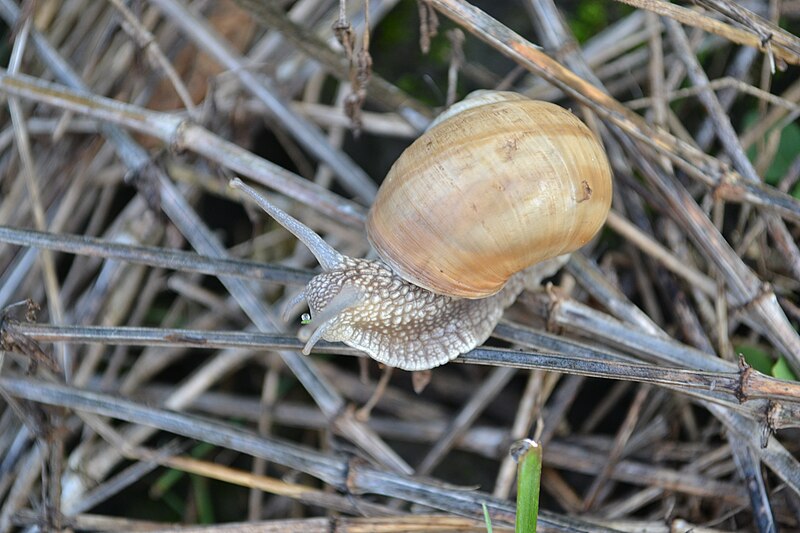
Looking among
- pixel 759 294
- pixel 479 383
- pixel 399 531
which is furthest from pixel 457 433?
pixel 759 294

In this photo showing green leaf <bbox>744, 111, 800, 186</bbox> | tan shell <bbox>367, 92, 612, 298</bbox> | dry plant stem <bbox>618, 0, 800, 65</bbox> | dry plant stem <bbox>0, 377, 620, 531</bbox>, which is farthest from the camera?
green leaf <bbox>744, 111, 800, 186</bbox>

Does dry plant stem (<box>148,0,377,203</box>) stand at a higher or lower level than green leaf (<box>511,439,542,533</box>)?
higher

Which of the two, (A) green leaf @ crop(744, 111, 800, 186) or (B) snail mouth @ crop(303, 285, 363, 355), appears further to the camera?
(A) green leaf @ crop(744, 111, 800, 186)

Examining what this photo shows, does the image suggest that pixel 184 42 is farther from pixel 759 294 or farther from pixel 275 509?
pixel 759 294

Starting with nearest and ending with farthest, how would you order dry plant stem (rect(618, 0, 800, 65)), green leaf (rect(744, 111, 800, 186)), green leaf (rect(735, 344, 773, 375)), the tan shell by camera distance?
1. the tan shell
2. dry plant stem (rect(618, 0, 800, 65))
3. green leaf (rect(735, 344, 773, 375))
4. green leaf (rect(744, 111, 800, 186))

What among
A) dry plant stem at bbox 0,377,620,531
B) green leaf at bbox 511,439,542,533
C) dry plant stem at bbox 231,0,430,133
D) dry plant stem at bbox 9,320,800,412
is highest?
dry plant stem at bbox 231,0,430,133

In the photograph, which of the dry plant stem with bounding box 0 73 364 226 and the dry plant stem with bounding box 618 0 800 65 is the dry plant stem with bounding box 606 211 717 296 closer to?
the dry plant stem with bounding box 618 0 800 65

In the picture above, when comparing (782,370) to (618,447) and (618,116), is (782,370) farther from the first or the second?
(618,116)

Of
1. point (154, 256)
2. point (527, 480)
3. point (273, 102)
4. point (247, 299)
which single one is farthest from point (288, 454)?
point (273, 102)

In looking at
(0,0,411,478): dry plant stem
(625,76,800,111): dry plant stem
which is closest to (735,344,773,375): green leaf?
(625,76,800,111): dry plant stem
